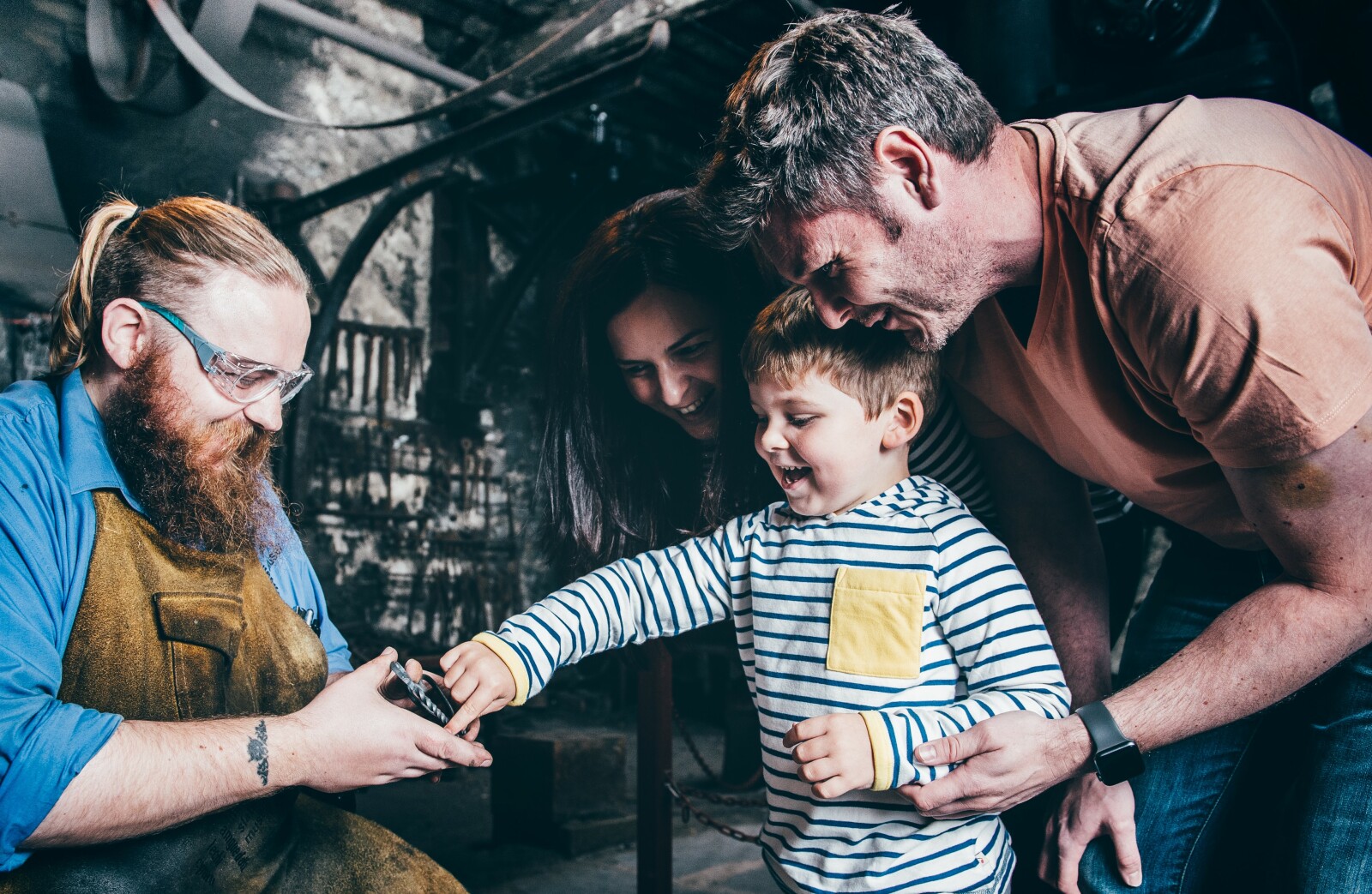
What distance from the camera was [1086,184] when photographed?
1683 mm

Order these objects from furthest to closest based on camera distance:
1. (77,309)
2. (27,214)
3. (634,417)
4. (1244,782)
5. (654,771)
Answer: (27,214), (654,771), (634,417), (1244,782), (77,309)

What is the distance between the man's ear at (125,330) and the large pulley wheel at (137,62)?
3.74 m

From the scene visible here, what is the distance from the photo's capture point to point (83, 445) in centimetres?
173

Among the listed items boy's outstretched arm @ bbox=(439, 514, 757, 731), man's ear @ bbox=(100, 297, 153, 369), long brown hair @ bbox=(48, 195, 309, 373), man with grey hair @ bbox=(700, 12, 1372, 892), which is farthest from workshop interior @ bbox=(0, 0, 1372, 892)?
man's ear @ bbox=(100, 297, 153, 369)

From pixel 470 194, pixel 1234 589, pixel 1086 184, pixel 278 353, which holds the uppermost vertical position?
pixel 470 194

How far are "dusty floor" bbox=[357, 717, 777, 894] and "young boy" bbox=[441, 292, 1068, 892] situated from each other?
282 centimetres

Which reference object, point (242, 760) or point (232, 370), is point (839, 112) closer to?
point (232, 370)

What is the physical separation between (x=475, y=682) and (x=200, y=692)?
0.50 m

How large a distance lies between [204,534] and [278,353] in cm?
39

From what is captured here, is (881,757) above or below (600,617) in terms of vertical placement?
below

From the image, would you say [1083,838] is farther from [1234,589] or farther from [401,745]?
[401,745]

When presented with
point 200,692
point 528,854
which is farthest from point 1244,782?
point 528,854

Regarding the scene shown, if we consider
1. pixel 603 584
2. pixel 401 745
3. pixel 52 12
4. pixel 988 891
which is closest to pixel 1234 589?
pixel 988 891

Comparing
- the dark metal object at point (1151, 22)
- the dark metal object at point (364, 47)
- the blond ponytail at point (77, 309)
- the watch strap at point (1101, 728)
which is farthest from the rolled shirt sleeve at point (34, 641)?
the dark metal object at point (1151, 22)
